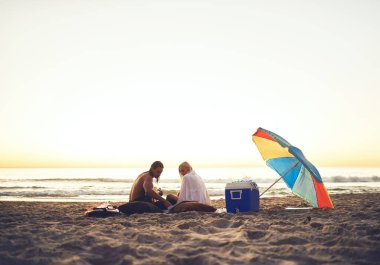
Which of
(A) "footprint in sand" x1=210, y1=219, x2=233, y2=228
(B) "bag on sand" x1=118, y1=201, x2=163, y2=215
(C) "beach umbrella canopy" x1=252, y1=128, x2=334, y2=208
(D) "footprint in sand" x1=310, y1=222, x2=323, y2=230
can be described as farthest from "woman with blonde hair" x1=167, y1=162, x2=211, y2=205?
(D) "footprint in sand" x1=310, y1=222, x2=323, y2=230

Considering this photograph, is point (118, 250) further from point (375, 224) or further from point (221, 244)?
point (375, 224)

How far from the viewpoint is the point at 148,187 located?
290 inches

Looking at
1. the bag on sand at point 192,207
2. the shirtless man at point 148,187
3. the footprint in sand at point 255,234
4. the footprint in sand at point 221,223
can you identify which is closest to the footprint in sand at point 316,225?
the footprint in sand at point 255,234

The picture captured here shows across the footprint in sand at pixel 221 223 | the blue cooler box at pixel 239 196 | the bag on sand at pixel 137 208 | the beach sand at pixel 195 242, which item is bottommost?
the beach sand at pixel 195 242

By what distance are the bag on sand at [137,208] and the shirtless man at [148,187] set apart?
8.8 inches

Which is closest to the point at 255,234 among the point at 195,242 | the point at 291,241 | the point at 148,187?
the point at 291,241

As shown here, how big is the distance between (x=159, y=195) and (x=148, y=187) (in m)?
0.38

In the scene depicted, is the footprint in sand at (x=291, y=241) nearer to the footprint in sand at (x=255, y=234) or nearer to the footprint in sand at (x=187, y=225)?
the footprint in sand at (x=255, y=234)

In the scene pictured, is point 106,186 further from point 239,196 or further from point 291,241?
point 291,241

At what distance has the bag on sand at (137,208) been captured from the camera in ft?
23.6

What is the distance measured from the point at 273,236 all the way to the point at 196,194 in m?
3.08

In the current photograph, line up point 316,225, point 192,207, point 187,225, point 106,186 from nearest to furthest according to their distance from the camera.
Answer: point 316,225 < point 187,225 < point 192,207 < point 106,186

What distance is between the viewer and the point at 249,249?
389 centimetres

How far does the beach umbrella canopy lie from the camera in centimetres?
726
